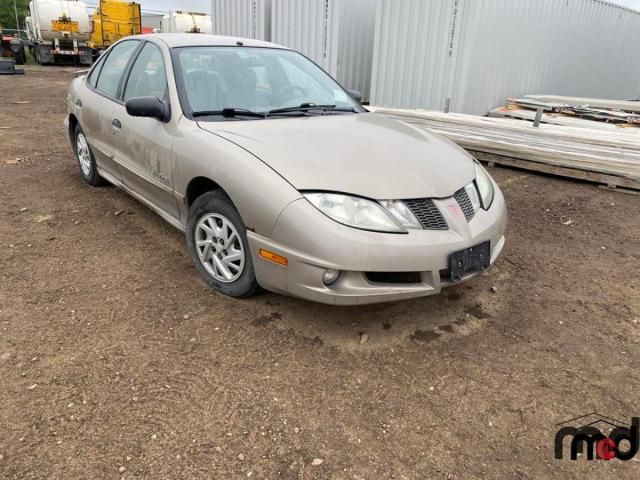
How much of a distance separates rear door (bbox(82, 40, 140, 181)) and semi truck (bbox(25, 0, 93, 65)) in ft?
72.4

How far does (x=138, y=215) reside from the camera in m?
4.50

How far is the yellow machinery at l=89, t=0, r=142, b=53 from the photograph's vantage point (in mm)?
22797

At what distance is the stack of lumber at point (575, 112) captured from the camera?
856 centimetres

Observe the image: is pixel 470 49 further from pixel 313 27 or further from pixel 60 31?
pixel 60 31

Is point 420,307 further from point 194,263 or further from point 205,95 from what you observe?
point 205,95

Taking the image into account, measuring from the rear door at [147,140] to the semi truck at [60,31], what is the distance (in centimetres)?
2316

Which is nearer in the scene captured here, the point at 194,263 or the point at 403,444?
the point at 403,444

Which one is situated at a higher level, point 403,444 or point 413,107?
point 413,107

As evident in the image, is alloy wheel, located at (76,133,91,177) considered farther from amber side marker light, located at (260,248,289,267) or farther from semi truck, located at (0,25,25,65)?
semi truck, located at (0,25,25,65)

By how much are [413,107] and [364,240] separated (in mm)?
7309

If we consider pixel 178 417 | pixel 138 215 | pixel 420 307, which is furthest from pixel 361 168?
pixel 138 215

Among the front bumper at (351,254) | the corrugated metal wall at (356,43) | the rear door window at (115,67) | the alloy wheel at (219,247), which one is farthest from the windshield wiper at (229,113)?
the corrugated metal wall at (356,43)

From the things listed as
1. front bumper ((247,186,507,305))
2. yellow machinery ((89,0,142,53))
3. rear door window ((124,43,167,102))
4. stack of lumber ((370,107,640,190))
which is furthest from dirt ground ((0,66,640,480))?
yellow machinery ((89,0,142,53))

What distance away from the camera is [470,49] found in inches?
317
